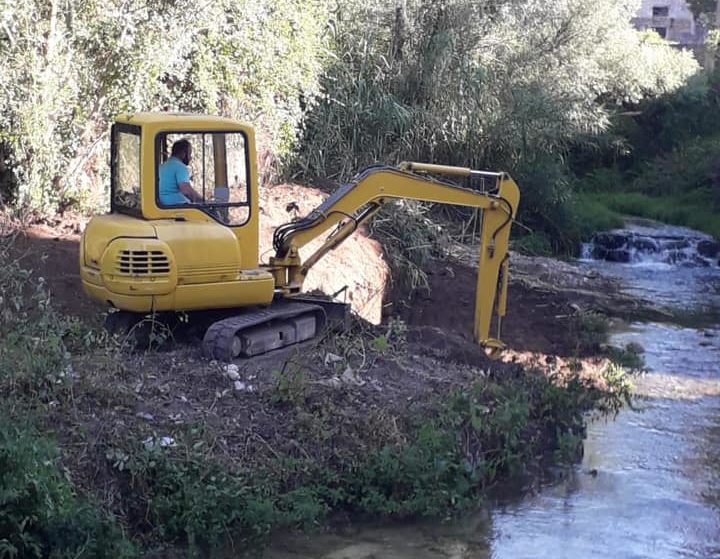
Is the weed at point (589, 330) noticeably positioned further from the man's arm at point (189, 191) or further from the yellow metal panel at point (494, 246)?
the man's arm at point (189, 191)

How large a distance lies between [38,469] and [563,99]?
18.4m

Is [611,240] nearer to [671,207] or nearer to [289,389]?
[671,207]

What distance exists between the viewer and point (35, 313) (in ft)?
36.5

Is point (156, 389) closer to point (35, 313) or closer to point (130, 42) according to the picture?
point (35, 313)

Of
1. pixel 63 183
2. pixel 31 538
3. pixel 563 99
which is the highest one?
pixel 563 99

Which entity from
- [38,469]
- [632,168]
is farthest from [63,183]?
[632,168]

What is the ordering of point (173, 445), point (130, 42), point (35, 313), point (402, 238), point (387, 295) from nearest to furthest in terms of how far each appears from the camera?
point (173, 445)
point (35, 313)
point (130, 42)
point (387, 295)
point (402, 238)

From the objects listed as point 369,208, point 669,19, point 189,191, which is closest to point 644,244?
point 369,208

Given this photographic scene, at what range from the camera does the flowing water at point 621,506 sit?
8.53 metres

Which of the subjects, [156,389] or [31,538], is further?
[156,389]

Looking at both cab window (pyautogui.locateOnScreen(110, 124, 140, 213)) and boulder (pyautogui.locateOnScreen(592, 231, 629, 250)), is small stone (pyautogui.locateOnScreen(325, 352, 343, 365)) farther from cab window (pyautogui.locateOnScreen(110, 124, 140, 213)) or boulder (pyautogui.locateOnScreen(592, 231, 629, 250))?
boulder (pyautogui.locateOnScreen(592, 231, 629, 250))

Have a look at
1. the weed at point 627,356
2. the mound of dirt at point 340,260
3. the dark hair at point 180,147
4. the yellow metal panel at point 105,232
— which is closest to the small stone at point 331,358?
the yellow metal panel at point 105,232

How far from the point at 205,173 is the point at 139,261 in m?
1.16

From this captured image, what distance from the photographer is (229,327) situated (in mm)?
9984
